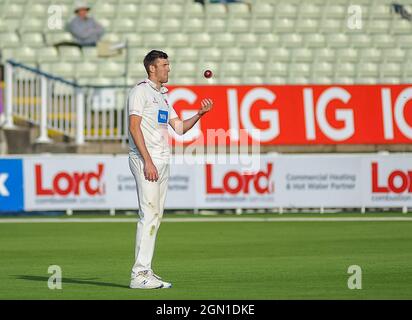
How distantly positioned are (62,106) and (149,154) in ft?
50.2

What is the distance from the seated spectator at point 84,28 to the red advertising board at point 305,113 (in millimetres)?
3690

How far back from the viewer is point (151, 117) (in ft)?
38.3

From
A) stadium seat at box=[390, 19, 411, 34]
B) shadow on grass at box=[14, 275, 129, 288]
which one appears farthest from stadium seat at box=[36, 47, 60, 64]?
shadow on grass at box=[14, 275, 129, 288]

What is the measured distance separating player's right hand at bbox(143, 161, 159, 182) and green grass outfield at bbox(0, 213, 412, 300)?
1082mm

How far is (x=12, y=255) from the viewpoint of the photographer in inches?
629

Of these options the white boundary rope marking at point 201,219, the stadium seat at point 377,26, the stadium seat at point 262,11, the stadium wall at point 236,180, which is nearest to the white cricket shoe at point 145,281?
the white boundary rope marking at point 201,219

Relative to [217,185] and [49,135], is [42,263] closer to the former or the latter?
[217,185]

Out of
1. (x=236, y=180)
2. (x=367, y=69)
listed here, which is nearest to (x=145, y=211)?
(x=236, y=180)

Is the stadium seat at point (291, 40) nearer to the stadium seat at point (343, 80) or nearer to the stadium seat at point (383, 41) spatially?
the stadium seat at point (343, 80)

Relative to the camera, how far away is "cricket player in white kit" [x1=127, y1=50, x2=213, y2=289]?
11.6m

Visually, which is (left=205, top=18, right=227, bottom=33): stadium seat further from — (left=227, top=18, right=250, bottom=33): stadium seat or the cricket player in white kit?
the cricket player in white kit

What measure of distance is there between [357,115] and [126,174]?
205 inches

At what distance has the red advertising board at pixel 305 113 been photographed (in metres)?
25.5
